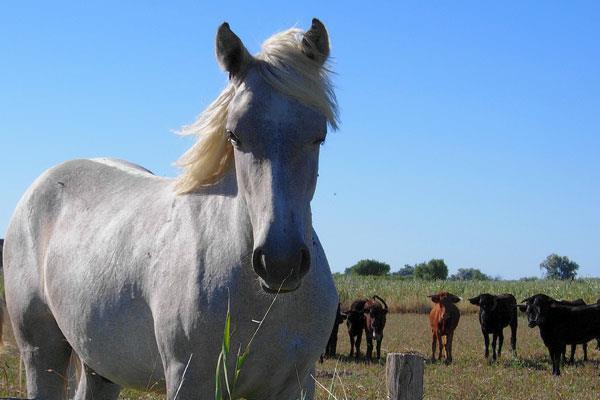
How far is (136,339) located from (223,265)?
614 millimetres

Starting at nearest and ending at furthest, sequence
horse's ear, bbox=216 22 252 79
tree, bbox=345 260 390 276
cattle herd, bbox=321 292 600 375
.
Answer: horse's ear, bbox=216 22 252 79 < cattle herd, bbox=321 292 600 375 < tree, bbox=345 260 390 276

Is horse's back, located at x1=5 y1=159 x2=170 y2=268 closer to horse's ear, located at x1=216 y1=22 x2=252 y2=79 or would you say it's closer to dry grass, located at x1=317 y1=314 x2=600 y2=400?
horse's ear, located at x1=216 y1=22 x2=252 y2=79

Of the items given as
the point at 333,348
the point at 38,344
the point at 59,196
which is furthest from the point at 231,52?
the point at 333,348

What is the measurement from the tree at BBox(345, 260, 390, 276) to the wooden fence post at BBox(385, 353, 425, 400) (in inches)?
3024

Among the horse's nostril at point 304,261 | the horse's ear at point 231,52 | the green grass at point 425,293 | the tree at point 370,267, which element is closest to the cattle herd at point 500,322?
the green grass at point 425,293

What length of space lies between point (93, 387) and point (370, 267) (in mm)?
78107

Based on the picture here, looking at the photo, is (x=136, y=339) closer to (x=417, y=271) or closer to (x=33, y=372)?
(x=33, y=372)

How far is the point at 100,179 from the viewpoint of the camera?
13.6ft

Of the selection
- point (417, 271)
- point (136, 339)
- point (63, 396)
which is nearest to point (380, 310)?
point (63, 396)

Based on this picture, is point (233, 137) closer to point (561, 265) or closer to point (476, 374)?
point (476, 374)

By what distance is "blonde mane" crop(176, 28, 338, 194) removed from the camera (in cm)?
278

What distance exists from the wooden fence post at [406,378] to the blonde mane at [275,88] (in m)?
1.08

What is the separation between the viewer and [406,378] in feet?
10.9

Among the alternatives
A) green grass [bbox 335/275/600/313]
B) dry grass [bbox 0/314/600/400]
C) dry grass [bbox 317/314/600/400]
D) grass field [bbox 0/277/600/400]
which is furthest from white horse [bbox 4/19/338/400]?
green grass [bbox 335/275/600/313]
